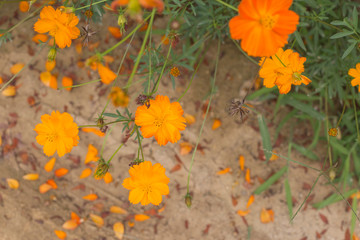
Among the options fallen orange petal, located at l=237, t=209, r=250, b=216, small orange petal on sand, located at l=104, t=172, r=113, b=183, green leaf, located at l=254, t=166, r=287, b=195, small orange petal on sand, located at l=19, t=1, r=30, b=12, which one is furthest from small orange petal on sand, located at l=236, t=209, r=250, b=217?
small orange petal on sand, located at l=19, t=1, r=30, b=12

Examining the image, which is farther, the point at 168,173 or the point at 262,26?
the point at 168,173

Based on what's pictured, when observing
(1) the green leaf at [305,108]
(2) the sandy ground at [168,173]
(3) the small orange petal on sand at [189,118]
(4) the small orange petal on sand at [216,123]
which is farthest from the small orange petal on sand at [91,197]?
(1) the green leaf at [305,108]

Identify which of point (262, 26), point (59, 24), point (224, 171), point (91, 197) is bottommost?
point (91, 197)

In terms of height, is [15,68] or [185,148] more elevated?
[15,68]

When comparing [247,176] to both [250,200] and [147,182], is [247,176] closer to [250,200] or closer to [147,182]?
[250,200]

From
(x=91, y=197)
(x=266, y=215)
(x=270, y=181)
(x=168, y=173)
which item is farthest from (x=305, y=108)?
(x=91, y=197)

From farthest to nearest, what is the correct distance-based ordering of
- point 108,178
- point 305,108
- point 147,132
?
point 108,178, point 305,108, point 147,132

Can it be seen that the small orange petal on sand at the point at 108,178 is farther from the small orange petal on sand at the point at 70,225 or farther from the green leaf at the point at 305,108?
the green leaf at the point at 305,108

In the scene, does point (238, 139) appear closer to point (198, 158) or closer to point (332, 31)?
point (198, 158)
